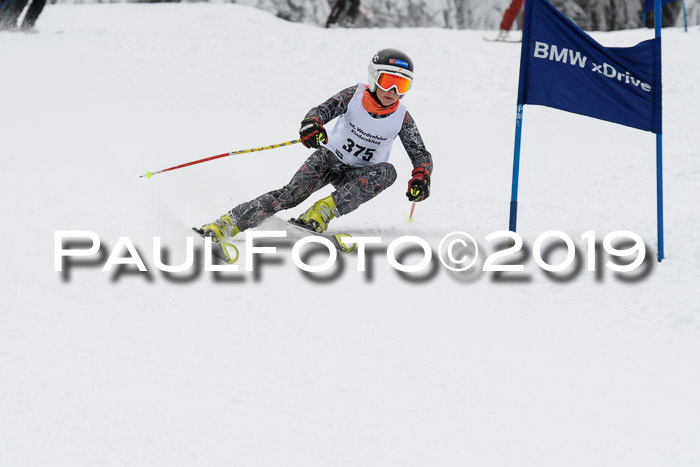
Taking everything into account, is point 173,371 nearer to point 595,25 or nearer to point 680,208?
point 680,208

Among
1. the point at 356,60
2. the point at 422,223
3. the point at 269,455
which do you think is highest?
the point at 356,60

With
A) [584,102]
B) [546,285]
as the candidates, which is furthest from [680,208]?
[546,285]

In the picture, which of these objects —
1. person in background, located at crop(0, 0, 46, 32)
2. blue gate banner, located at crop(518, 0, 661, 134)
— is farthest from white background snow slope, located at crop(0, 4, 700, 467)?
person in background, located at crop(0, 0, 46, 32)

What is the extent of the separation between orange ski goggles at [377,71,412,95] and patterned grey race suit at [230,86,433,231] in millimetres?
242

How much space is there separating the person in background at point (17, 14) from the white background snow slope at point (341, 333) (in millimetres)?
6413

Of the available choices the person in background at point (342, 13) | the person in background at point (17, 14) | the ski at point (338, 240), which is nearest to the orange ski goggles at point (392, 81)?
the ski at point (338, 240)

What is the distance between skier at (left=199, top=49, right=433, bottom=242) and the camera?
4.52m

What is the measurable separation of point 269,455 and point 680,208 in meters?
4.05

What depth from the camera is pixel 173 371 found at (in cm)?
272

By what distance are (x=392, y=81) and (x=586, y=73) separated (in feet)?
3.72

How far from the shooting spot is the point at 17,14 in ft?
42.7

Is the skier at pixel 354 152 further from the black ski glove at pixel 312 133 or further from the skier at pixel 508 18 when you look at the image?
the skier at pixel 508 18

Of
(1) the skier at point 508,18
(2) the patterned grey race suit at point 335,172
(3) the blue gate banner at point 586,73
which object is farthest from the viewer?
(1) the skier at point 508,18

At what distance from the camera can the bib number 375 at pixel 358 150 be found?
483 cm
